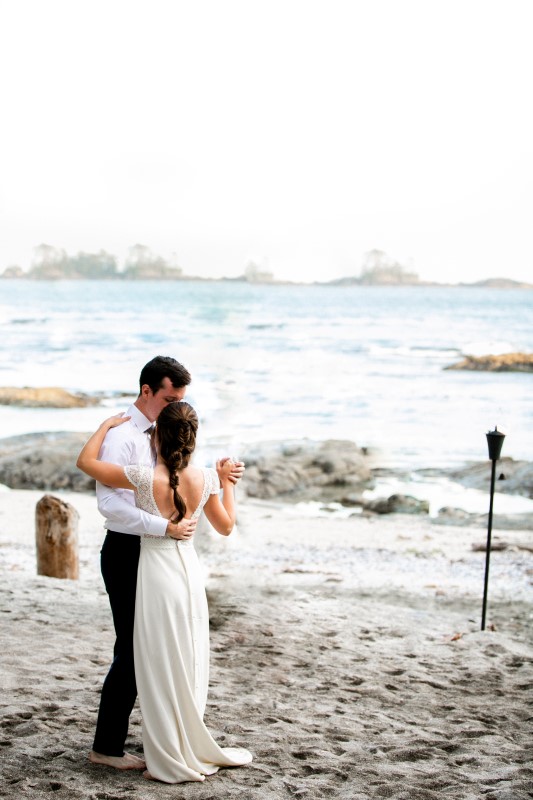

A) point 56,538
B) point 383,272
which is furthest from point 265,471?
point 383,272

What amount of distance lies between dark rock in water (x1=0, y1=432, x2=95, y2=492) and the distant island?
28.0 ft

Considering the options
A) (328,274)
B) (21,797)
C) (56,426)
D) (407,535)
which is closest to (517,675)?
(21,797)

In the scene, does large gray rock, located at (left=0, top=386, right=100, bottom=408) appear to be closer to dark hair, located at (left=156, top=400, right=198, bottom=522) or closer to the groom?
the groom

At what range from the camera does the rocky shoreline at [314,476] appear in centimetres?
1189

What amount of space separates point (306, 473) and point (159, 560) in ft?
36.2

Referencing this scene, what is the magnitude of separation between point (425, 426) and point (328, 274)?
643 centimetres

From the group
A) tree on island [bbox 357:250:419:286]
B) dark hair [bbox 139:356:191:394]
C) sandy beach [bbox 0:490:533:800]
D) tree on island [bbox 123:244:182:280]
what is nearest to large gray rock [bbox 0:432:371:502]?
sandy beach [bbox 0:490:533:800]

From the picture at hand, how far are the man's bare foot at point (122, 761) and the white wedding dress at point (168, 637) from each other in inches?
7.1

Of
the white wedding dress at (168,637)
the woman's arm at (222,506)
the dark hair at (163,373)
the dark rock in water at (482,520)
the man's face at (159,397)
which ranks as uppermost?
the dark hair at (163,373)

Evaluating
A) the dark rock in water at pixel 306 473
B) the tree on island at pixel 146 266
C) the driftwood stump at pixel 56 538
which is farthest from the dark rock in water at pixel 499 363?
the driftwood stump at pixel 56 538

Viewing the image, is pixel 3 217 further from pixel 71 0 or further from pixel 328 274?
pixel 328 274

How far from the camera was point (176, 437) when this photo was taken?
261cm

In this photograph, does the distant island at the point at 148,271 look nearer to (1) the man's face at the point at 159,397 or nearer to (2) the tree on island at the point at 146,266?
(2) the tree on island at the point at 146,266

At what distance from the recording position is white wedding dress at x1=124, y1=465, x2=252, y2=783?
2.66m
